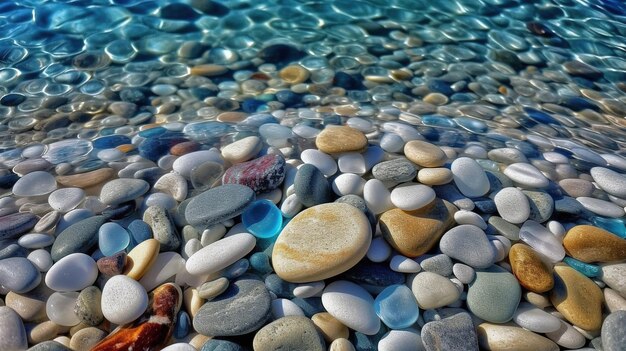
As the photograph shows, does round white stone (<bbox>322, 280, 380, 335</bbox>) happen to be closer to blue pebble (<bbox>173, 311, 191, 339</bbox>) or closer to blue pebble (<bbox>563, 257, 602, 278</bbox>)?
blue pebble (<bbox>173, 311, 191, 339</bbox>)

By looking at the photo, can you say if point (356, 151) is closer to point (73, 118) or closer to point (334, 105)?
point (334, 105)

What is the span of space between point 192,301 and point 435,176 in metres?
0.92

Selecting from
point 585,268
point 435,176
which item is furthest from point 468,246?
point 585,268

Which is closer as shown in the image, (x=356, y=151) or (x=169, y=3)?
(x=356, y=151)

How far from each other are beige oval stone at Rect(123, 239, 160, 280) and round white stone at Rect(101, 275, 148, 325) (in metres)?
0.04

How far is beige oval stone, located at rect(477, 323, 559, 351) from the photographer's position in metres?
1.35

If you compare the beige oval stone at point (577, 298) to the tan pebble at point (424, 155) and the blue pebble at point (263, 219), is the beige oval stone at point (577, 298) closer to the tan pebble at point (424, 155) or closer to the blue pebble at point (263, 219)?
the tan pebble at point (424, 155)

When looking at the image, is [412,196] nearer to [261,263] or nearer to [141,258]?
[261,263]

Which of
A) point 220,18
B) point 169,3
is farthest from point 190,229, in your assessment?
point 169,3

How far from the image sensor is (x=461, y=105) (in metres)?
2.83

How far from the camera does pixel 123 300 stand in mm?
1404

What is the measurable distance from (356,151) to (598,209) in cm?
92

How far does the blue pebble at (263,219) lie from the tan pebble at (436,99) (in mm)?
1535

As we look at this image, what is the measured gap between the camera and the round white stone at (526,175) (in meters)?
1.87
